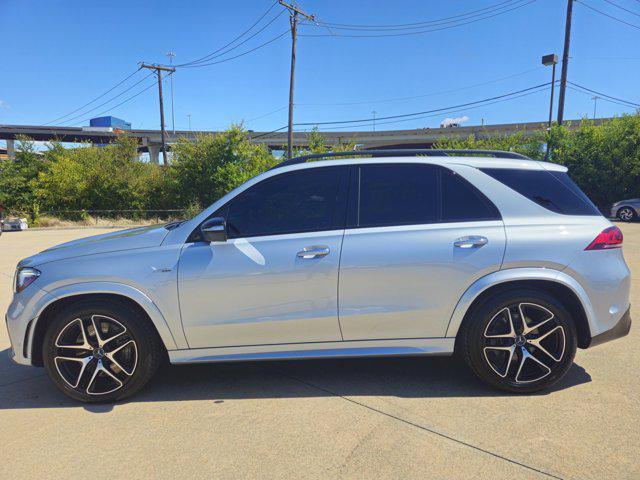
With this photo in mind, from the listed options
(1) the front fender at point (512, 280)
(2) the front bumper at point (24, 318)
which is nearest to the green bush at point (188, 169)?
(2) the front bumper at point (24, 318)

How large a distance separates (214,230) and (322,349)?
1.22 metres

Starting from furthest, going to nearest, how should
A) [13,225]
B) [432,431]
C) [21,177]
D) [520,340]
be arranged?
[21,177] < [13,225] < [520,340] < [432,431]

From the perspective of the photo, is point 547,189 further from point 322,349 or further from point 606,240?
point 322,349

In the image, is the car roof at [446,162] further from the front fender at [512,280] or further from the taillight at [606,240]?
the front fender at [512,280]

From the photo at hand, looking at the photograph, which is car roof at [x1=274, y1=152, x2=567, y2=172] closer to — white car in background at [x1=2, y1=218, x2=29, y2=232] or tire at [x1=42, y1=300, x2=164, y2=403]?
tire at [x1=42, y1=300, x2=164, y2=403]

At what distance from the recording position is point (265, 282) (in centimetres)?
330

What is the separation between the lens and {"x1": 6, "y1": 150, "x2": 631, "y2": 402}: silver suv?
10.9 ft

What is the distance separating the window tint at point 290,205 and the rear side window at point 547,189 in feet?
Result: 4.12

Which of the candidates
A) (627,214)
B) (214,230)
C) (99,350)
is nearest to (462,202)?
(214,230)

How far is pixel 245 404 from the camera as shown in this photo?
339cm

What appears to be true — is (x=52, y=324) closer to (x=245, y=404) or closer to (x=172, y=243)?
(x=172, y=243)

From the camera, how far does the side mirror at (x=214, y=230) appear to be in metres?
3.28

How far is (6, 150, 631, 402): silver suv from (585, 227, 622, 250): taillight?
1 centimetres

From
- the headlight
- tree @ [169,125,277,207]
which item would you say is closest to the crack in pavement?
the headlight
